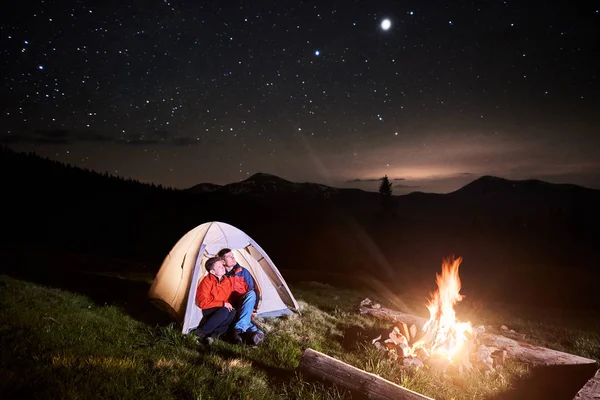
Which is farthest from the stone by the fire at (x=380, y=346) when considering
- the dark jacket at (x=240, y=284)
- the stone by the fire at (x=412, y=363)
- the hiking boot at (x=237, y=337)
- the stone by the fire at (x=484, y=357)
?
the dark jacket at (x=240, y=284)

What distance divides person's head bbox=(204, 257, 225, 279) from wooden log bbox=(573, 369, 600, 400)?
664 cm

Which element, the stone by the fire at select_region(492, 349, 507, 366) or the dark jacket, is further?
the dark jacket

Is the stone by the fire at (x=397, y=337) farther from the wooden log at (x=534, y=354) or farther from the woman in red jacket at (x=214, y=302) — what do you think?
the woman in red jacket at (x=214, y=302)

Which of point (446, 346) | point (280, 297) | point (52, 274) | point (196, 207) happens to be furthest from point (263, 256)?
point (196, 207)

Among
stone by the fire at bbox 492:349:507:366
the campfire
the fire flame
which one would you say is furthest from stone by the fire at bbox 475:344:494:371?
the fire flame

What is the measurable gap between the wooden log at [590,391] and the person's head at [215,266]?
21.8ft

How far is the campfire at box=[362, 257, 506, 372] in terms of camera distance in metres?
5.97

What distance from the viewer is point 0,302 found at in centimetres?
697

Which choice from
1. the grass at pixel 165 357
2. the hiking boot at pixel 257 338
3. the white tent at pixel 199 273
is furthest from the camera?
the white tent at pixel 199 273

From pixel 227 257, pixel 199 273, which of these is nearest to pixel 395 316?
pixel 227 257

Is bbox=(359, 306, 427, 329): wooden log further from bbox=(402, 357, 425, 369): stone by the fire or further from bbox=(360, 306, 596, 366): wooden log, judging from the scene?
bbox=(402, 357, 425, 369): stone by the fire

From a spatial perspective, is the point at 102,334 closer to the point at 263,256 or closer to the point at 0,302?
the point at 0,302

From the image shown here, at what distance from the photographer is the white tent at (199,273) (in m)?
7.18

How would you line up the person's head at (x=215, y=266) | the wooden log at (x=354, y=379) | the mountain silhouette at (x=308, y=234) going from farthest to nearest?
the mountain silhouette at (x=308, y=234) < the person's head at (x=215, y=266) < the wooden log at (x=354, y=379)
